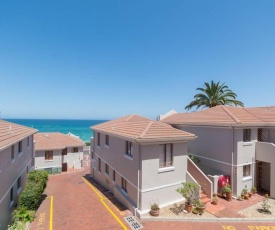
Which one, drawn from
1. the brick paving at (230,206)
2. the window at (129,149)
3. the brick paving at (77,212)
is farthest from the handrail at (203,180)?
the brick paving at (77,212)

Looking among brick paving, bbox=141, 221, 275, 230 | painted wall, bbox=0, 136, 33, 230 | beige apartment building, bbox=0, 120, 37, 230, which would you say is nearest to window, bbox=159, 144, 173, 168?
brick paving, bbox=141, 221, 275, 230

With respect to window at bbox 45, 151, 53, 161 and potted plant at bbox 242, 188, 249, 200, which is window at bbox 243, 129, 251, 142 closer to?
potted plant at bbox 242, 188, 249, 200

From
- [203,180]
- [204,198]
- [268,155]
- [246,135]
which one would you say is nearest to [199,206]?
[204,198]

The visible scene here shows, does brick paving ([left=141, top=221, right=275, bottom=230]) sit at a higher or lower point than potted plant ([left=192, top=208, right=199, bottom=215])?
lower

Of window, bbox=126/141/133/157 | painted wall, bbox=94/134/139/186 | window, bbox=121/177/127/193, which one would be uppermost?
window, bbox=126/141/133/157

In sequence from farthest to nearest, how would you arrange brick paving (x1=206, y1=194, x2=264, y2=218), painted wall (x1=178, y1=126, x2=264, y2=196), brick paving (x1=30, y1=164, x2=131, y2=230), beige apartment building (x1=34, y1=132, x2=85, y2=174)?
beige apartment building (x1=34, y1=132, x2=85, y2=174), painted wall (x1=178, y1=126, x2=264, y2=196), brick paving (x1=206, y1=194, x2=264, y2=218), brick paving (x1=30, y1=164, x2=131, y2=230)

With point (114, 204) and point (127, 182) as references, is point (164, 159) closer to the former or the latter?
point (127, 182)
